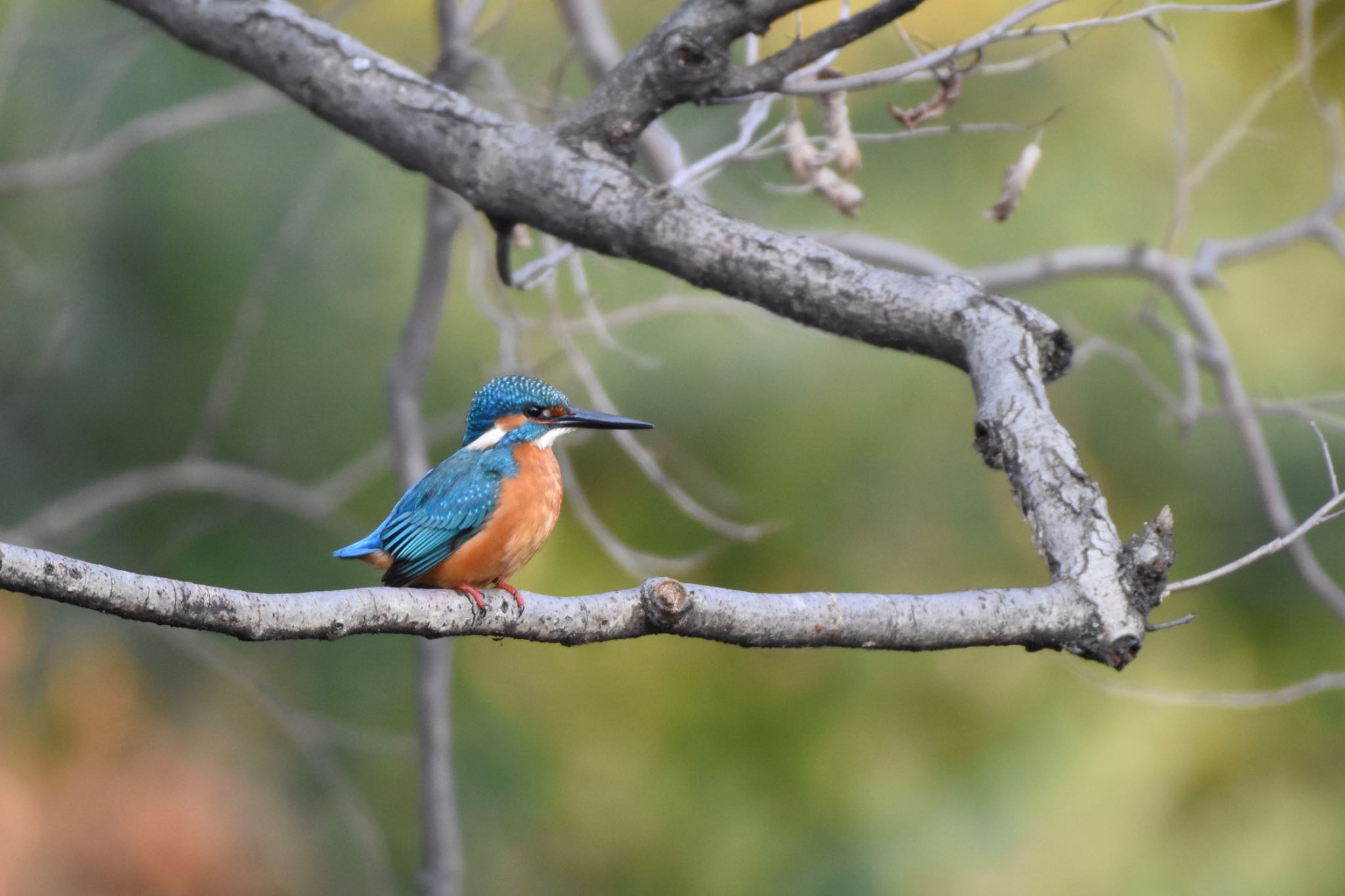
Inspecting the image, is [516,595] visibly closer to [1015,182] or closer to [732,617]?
[732,617]

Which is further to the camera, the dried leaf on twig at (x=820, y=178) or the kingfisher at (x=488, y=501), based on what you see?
the dried leaf on twig at (x=820, y=178)

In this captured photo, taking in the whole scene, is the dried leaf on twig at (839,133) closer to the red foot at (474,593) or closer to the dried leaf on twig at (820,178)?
the dried leaf on twig at (820,178)

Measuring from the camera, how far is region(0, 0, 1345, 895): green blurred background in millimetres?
5500

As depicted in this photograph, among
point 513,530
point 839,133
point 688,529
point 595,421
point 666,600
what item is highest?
point 839,133

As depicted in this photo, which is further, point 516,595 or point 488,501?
point 488,501

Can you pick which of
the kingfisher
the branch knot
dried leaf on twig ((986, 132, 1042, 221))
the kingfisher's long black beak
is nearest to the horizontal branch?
the branch knot

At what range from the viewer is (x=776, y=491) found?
5.72 m

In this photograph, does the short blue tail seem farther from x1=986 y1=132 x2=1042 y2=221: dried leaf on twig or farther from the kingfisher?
x1=986 y1=132 x2=1042 y2=221: dried leaf on twig

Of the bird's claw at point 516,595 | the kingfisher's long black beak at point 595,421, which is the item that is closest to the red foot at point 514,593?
the bird's claw at point 516,595

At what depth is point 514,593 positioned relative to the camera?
207 cm

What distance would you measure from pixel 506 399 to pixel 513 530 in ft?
1.09

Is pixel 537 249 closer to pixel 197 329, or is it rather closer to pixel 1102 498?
pixel 197 329

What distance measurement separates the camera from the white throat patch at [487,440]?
8.30 feet

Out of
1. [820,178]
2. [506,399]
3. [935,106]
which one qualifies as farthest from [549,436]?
[935,106]
